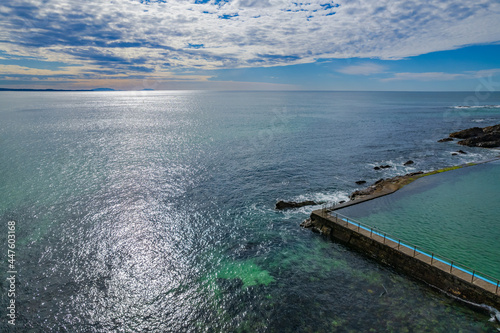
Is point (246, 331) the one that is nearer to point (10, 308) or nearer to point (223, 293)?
point (223, 293)

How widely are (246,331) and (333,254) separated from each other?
12.4m

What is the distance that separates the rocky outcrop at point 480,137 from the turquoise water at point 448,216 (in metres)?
33.4

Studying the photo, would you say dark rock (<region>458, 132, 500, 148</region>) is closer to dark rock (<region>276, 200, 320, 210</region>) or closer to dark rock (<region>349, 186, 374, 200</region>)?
dark rock (<region>349, 186, 374, 200</region>)

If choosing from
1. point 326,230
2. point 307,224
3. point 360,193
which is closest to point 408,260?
point 326,230

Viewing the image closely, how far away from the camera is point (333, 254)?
1086 inches

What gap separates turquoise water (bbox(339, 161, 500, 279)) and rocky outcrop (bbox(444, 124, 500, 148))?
33.4m

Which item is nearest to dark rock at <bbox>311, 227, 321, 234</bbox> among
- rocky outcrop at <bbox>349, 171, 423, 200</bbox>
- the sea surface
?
the sea surface

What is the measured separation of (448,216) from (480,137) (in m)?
61.2

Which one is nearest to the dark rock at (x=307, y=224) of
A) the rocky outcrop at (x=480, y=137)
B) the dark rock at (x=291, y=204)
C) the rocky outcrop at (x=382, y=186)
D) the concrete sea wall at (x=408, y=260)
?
the concrete sea wall at (x=408, y=260)

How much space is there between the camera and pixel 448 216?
33.1 meters

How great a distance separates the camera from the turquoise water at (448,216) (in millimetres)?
26062

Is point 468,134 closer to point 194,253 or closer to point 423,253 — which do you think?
point 423,253

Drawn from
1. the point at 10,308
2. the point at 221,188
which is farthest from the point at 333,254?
the point at 10,308

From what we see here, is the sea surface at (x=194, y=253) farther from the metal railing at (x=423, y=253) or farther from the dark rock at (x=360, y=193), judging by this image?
the metal railing at (x=423, y=253)
